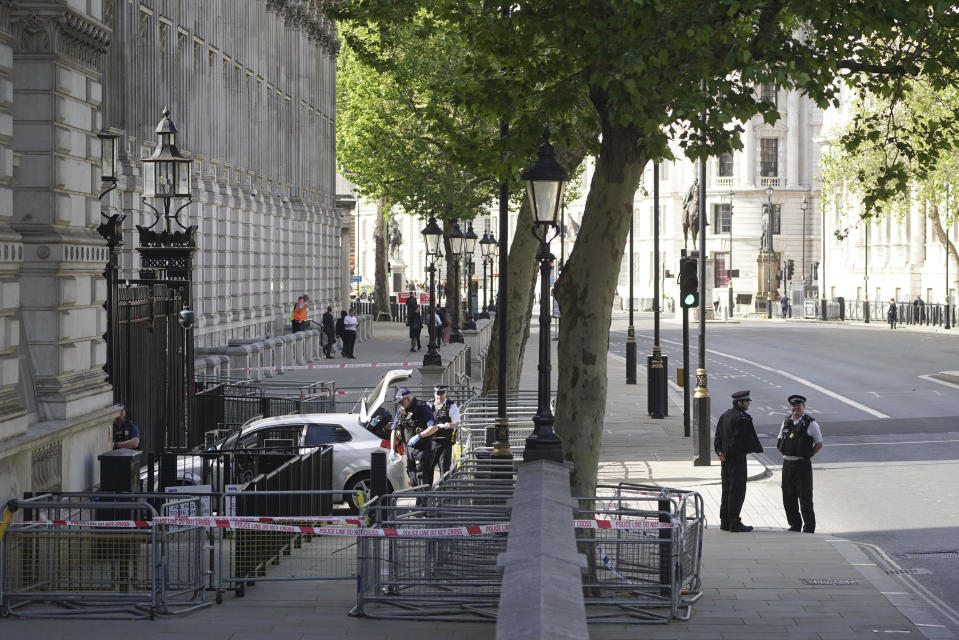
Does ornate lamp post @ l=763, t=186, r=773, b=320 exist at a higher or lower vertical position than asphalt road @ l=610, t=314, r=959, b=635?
higher

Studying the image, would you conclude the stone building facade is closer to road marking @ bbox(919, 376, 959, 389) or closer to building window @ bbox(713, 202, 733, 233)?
road marking @ bbox(919, 376, 959, 389)

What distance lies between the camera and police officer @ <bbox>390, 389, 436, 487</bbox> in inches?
752

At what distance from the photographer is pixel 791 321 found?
88.1 meters

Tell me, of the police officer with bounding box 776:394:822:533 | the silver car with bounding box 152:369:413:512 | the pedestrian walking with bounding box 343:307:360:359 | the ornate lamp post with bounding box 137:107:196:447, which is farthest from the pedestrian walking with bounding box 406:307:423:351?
the police officer with bounding box 776:394:822:533

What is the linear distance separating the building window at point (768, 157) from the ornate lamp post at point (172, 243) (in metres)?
96.7

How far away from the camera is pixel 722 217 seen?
115 m

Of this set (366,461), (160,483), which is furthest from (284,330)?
(160,483)

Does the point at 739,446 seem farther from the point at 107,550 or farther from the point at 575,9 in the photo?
the point at 107,550

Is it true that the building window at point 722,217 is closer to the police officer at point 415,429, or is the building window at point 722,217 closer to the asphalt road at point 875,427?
the asphalt road at point 875,427

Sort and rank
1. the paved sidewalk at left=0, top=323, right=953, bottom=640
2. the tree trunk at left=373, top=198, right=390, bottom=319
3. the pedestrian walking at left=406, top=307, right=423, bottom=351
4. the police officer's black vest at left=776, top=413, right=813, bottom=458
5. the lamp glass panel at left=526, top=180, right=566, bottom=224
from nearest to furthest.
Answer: the paved sidewalk at left=0, top=323, right=953, bottom=640, the lamp glass panel at left=526, top=180, right=566, bottom=224, the police officer's black vest at left=776, top=413, right=813, bottom=458, the pedestrian walking at left=406, top=307, right=423, bottom=351, the tree trunk at left=373, top=198, right=390, bottom=319

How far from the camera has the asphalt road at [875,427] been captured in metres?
16.5

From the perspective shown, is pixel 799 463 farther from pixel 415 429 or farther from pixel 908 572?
pixel 415 429

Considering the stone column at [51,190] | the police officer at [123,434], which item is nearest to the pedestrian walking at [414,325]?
the police officer at [123,434]

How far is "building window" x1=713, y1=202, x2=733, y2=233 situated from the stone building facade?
50921 millimetres
